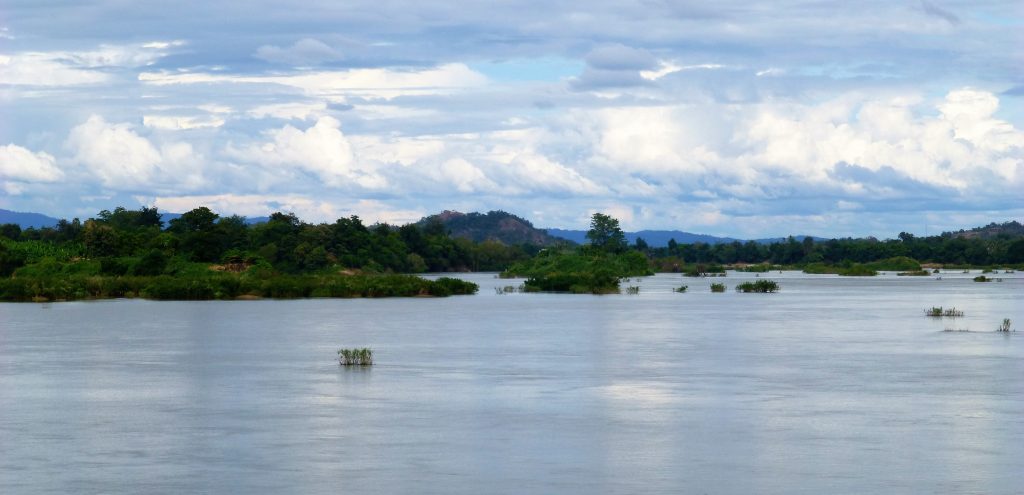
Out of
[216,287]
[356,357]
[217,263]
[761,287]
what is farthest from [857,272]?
[356,357]

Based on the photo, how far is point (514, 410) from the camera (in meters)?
26.7

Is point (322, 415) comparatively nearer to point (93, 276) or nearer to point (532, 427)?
point (532, 427)

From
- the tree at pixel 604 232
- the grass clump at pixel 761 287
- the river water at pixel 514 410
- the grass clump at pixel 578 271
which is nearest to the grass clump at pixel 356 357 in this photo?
the river water at pixel 514 410

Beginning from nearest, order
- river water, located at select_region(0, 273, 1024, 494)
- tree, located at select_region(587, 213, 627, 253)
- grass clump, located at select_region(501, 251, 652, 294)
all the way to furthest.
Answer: river water, located at select_region(0, 273, 1024, 494)
grass clump, located at select_region(501, 251, 652, 294)
tree, located at select_region(587, 213, 627, 253)

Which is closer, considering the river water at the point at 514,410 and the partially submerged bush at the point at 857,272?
the river water at the point at 514,410

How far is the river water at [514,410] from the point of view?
19234 mm

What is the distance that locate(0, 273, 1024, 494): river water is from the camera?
63.1ft

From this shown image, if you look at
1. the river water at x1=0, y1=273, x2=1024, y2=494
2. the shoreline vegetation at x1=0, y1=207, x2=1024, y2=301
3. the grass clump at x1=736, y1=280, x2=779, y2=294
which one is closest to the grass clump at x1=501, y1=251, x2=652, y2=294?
the shoreline vegetation at x1=0, y1=207, x2=1024, y2=301

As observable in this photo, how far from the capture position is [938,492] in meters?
18.0

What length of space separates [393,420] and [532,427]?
2.82 metres

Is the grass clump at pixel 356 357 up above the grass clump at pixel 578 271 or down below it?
below

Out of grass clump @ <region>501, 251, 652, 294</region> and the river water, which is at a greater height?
grass clump @ <region>501, 251, 652, 294</region>

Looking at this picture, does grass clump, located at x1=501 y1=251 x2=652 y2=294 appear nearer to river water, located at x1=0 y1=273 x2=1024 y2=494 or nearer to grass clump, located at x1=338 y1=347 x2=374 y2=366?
river water, located at x1=0 y1=273 x2=1024 y2=494

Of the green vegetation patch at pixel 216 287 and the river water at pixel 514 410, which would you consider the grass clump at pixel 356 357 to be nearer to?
the river water at pixel 514 410
